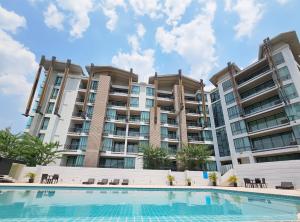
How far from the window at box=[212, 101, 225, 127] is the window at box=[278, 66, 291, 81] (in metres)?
11.4

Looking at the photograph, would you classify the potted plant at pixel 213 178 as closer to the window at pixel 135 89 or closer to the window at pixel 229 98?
the window at pixel 229 98

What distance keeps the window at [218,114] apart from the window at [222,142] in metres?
1.48

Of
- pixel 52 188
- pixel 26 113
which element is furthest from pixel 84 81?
pixel 52 188

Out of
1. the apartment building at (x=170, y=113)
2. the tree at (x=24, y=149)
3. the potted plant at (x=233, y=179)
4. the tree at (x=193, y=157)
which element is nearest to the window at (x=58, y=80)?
the apartment building at (x=170, y=113)

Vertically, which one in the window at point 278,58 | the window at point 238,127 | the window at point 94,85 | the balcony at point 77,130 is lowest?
the balcony at point 77,130

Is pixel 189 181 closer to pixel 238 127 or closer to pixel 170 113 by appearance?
pixel 238 127

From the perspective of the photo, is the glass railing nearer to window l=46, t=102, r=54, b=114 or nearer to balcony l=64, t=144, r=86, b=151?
balcony l=64, t=144, r=86, b=151

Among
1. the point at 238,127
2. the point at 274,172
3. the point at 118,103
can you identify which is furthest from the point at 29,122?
the point at 238,127

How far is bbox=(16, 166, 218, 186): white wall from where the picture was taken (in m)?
20.7

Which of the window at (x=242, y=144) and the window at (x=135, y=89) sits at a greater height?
the window at (x=135, y=89)

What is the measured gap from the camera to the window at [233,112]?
1198 inches

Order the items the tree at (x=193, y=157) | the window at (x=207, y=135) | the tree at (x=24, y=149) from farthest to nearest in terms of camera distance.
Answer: the window at (x=207, y=135) → the tree at (x=193, y=157) → the tree at (x=24, y=149)

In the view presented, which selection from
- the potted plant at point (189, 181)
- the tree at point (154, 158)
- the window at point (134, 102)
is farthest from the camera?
the window at point (134, 102)

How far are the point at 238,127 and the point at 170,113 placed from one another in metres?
12.5
